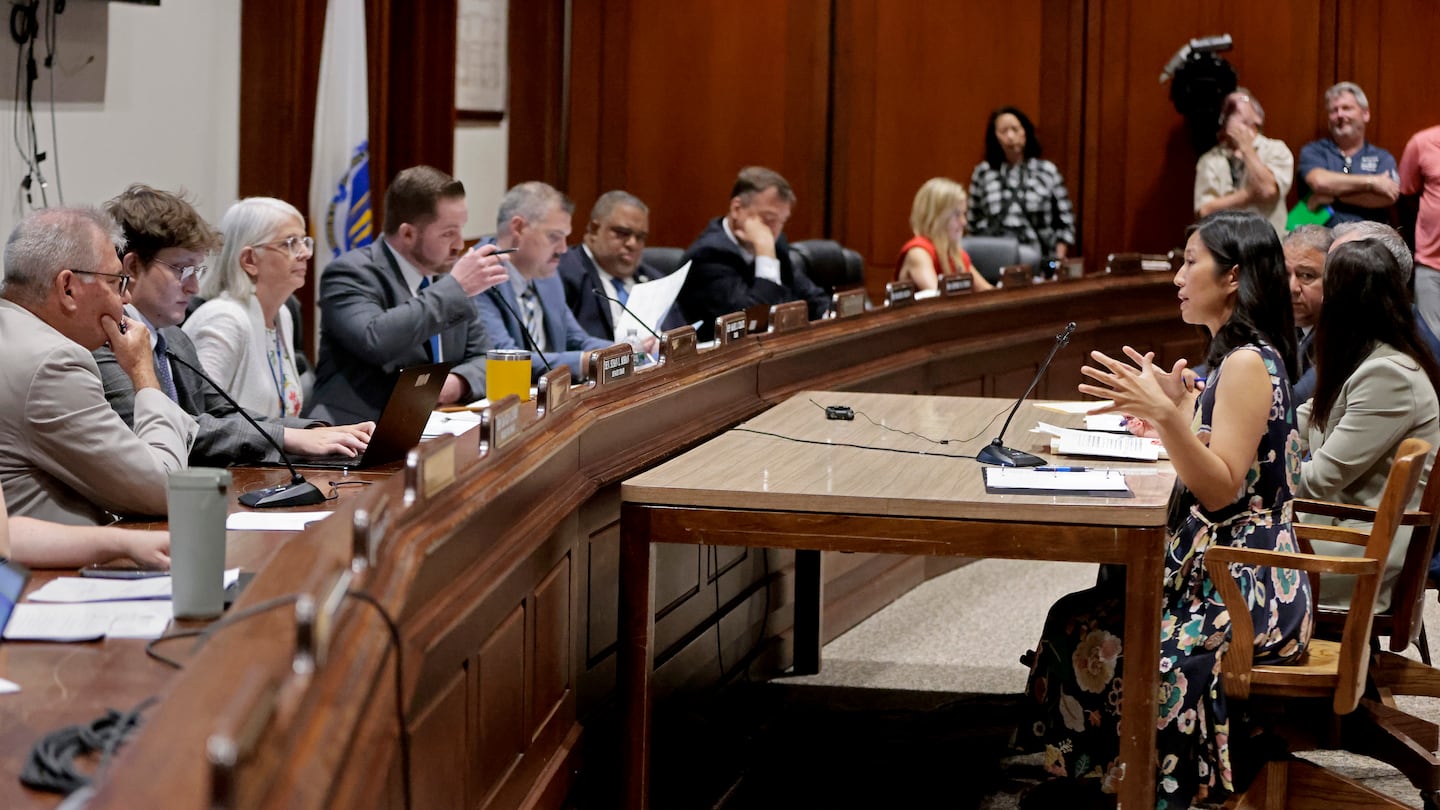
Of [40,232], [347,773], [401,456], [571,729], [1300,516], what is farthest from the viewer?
[1300,516]

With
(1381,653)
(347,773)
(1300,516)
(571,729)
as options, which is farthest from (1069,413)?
(347,773)

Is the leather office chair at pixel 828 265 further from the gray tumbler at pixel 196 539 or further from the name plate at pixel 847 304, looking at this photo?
the gray tumbler at pixel 196 539

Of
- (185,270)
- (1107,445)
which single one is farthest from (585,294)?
(1107,445)

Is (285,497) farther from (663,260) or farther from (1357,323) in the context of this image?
(663,260)

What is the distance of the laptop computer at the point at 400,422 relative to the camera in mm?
2797

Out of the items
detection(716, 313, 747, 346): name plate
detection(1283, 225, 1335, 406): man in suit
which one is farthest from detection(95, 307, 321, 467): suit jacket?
detection(1283, 225, 1335, 406): man in suit

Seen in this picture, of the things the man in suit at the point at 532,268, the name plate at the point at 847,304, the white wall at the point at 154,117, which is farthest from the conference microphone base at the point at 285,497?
the white wall at the point at 154,117

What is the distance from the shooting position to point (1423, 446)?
2750mm

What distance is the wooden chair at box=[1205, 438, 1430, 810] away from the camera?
8.79 ft

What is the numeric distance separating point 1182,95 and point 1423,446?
5781 millimetres

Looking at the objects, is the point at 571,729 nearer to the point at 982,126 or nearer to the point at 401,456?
the point at 401,456

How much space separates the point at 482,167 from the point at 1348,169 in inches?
163

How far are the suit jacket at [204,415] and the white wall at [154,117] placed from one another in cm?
177

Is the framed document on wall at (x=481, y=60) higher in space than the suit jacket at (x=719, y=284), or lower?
higher
